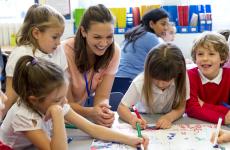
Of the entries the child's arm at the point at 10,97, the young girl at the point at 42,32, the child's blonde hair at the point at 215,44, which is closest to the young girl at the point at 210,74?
the child's blonde hair at the point at 215,44

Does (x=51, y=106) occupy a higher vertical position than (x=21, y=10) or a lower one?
lower

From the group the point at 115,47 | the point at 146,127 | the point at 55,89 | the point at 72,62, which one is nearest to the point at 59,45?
the point at 72,62

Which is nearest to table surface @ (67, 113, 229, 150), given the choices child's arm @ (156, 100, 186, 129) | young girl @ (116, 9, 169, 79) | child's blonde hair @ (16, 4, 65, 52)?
child's arm @ (156, 100, 186, 129)

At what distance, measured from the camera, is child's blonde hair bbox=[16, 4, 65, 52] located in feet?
4.98

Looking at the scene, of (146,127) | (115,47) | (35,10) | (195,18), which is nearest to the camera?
(146,127)

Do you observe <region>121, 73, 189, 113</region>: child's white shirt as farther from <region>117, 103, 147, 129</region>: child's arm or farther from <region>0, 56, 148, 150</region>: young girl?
<region>0, 56, 148, 150</region>: young girl

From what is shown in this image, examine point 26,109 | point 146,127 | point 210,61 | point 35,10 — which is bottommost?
point 146,127

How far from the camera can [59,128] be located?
45.2 inches

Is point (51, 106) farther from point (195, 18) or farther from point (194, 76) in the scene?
point (195, 18)

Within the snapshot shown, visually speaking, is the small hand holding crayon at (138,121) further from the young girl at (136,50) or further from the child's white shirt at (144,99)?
the young girl at (136,50)

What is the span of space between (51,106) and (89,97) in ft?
2.00

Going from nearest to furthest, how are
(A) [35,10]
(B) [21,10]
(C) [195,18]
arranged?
(A) [35,10] → (C) [195,18] → (B) [21,10]

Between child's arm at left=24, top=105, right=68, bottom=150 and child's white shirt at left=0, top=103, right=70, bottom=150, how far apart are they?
3cm

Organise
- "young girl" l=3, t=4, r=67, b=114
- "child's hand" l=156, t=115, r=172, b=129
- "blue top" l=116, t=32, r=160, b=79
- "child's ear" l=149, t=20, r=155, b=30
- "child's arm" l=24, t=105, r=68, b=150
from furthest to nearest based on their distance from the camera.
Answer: "child's ear" l=149, t=20, r=155, b=30 < "blue top" l=116, t=32, r=160, b=79 < "young girl" l=3, t=4, r=67, b=114 < "child's hand" l=156, t=115, r=172, b=129 < "child's arm" l=24, t=105, r=68, b=150
